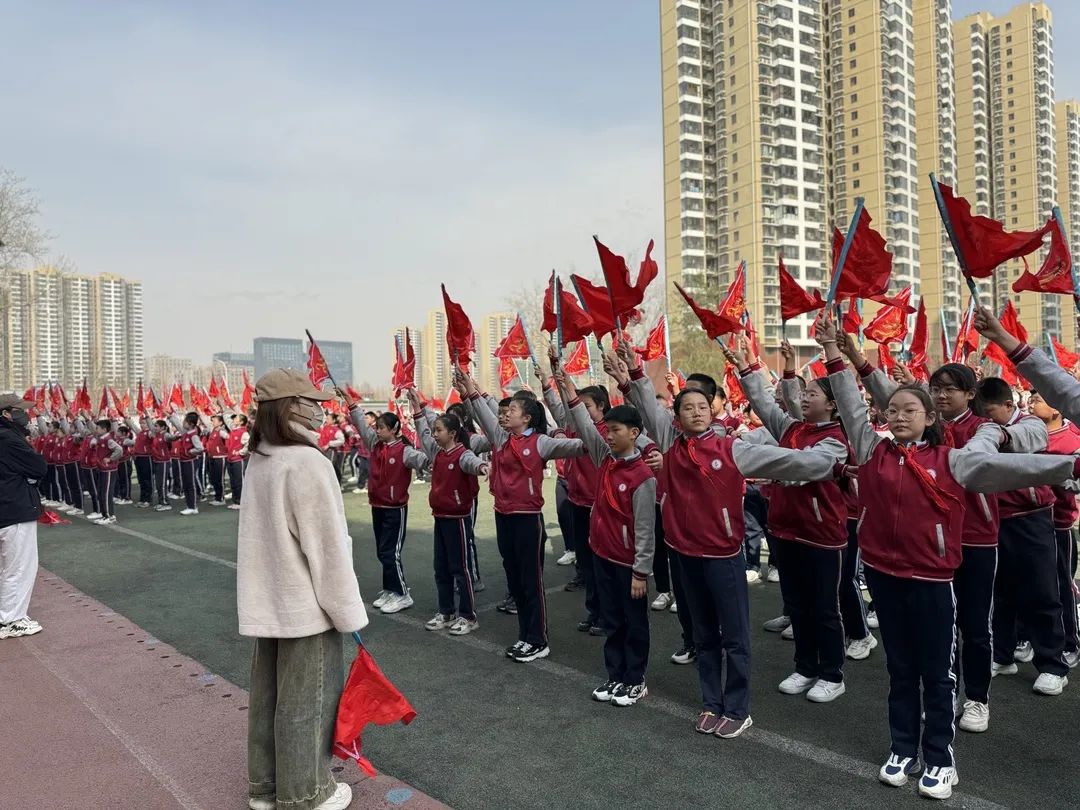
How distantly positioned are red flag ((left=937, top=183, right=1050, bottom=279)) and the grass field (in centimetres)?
252

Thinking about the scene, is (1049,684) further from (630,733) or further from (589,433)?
(589,433)

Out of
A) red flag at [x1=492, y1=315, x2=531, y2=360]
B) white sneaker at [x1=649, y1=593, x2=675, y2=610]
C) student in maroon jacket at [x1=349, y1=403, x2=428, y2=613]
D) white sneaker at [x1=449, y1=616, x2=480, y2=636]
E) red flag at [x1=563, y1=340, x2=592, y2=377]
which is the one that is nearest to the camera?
white sneaker at [x1=449, y1=616, x2=480, y2=636]

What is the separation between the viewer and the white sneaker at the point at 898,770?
11.5 ft

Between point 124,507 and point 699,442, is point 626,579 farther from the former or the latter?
point 124,507

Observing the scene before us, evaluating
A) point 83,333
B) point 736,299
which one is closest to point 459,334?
point 736,299

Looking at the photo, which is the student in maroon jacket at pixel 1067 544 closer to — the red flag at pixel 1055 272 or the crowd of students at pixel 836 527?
the crowd of students at pixel 836 527

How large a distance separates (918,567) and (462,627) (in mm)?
3929

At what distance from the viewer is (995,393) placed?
4781 millimetres

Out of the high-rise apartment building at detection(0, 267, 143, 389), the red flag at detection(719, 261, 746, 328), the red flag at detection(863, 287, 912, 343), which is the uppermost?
the high-rise apartment building at detection(0, 267, 143, 389)

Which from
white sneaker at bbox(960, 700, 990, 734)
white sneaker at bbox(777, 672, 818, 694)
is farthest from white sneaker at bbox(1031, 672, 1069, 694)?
white sneaker at bbox(777, 672, 818, 694)

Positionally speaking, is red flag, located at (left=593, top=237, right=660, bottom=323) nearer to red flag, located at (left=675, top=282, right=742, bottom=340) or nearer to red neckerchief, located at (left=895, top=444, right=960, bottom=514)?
red flag, located at (left=675, top=282, right=742, bottom=340)

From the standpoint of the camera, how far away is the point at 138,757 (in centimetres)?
398

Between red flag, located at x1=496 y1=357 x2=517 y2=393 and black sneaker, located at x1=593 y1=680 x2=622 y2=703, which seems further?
red flag, located at x1=496 y1=357 x2=517 y2=393

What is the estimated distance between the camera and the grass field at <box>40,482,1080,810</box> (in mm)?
3516
